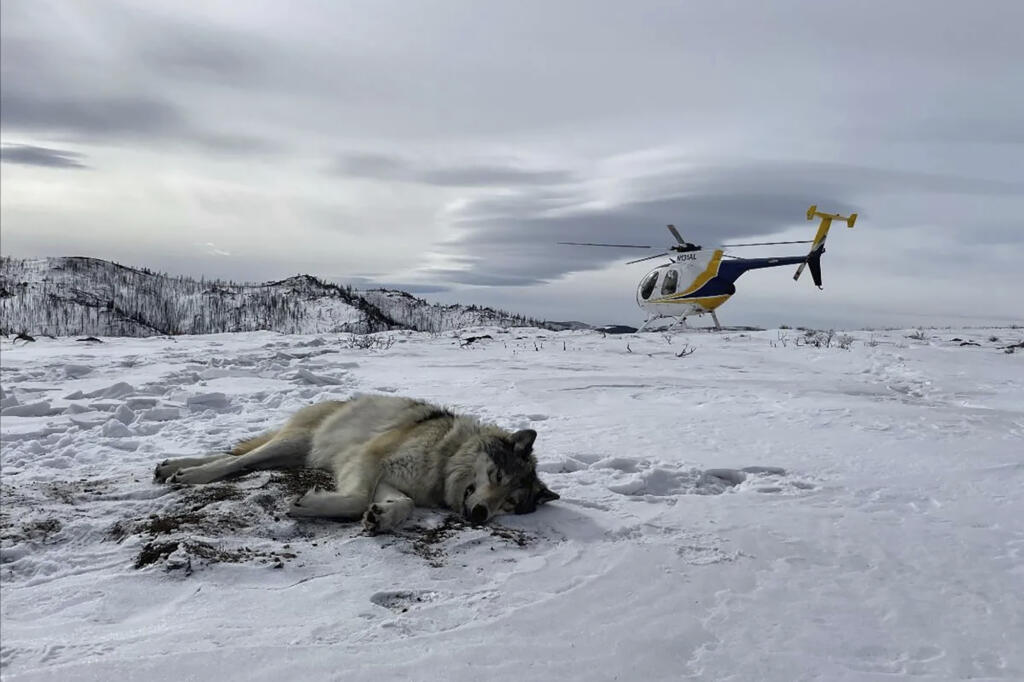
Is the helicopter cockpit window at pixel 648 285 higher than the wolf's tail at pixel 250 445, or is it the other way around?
the helicopter cockpit window at pixel 648 285

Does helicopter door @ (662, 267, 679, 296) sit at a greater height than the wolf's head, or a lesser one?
greater

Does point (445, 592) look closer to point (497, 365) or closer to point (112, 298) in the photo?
point (497, 365)

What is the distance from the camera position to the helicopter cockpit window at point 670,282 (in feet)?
75.3

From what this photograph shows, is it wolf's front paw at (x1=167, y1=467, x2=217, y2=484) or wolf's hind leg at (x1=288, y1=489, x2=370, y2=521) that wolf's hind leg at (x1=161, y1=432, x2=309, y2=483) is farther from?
wolf's hind leg at (x1=288, y1=489, x2=370, y2=521)

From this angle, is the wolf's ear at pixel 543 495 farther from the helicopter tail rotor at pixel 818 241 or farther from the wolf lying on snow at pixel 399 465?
the helicopter tail rotor at pixel 818 241

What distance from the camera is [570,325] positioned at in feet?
84.0

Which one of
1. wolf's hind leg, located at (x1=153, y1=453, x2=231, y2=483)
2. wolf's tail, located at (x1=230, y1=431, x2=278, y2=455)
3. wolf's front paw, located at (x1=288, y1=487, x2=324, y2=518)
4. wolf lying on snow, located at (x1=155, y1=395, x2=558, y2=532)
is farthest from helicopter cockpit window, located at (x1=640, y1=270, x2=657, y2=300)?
wolf's front paw, located at (x1=288, y1=487, x2=324, y2=518)

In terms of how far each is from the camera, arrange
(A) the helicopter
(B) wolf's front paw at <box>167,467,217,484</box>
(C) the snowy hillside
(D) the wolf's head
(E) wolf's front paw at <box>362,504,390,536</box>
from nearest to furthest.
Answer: (E) wolf's front paw at <box>362,504,390,536</box> → (D) the wolf's head → (B) wolf's front paw at <box>167,467,217,484</box> → (A) the helicopter → (C) the snowy hillside

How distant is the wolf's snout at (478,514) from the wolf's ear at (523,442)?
0.53 m

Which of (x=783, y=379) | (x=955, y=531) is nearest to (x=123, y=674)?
(x=955, y=531)

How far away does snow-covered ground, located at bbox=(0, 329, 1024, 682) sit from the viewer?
2.44 meters

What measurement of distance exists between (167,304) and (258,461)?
4204 cm

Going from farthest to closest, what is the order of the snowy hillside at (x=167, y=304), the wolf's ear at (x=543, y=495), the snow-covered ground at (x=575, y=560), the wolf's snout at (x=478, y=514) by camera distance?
the snowy hillside at (x=167, y=304) → the wolf's ear at (x=543, y=495) → the wolf's snout at (x=478, y=514) → the snow-covered ground at (x=575, y=560)

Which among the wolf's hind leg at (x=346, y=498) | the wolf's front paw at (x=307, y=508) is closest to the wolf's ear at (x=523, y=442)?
the wolf's hind leg at (x=346, y=498)
